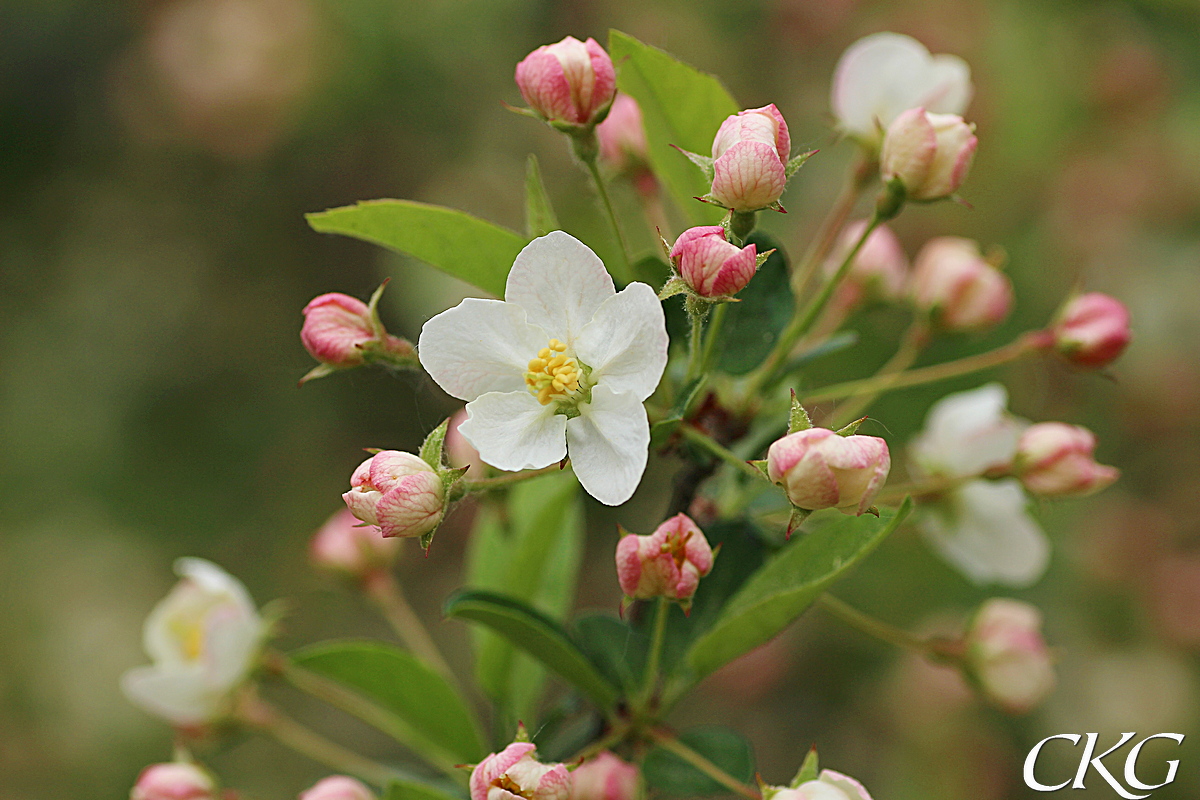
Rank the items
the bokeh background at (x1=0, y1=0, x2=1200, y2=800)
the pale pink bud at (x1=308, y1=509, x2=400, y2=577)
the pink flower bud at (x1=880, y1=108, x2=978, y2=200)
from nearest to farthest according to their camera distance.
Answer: the pink flower bud at (x1=880, y1=108, x2=978, y2=200), the pale pink bud at (x1=308, y1=509, x2=400, y2=577), the bokeh background at (x1=0, y1=0, x2=1200, y2=800)

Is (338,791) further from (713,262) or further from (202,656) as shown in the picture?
(713,262)

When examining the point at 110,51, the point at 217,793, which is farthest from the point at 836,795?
the point at 110,51

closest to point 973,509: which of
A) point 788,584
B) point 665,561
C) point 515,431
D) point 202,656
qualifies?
point 788,584

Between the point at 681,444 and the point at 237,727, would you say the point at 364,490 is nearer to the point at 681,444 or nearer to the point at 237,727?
the point at 681,444

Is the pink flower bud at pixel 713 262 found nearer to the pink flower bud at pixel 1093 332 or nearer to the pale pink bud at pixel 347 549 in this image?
the pink flower bud at pixel 1093 332

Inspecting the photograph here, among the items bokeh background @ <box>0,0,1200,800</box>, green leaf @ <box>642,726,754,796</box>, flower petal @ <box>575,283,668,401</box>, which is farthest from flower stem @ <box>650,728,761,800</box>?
bokeh background @ <box>0,0,1200,800</box>

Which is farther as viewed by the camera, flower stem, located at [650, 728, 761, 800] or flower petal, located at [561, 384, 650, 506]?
flower stem, located at [650, 728, 761, 800]

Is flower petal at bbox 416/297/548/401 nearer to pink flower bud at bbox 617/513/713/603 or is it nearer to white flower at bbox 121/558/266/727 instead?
pink flower bud at bbox 617/513/713/603

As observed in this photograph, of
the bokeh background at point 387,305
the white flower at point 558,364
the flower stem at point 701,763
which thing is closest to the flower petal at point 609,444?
the white flower at point 558,364
